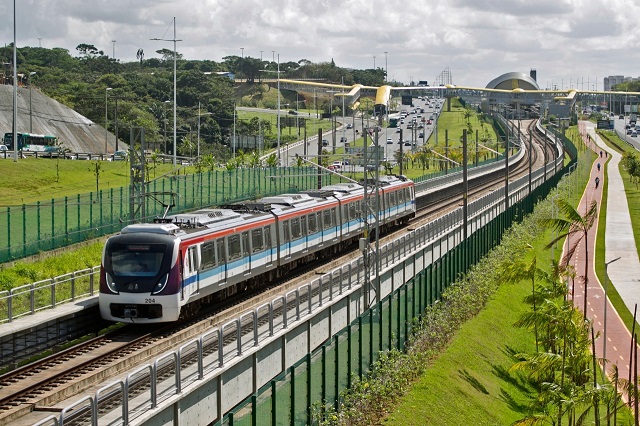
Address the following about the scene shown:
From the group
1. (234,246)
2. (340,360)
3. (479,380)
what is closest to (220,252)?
(234,246)

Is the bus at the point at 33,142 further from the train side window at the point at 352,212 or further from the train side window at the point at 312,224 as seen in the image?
the train side window at the point at 312,224

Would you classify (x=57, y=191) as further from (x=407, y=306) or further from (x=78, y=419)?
(x=78, y=419)

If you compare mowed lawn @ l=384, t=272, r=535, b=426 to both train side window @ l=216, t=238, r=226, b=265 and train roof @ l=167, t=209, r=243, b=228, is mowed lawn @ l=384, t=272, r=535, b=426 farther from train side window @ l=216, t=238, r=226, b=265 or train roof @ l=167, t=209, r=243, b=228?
train roof @ l=167, t=209, r=243, b=228

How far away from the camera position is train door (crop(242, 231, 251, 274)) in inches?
1471

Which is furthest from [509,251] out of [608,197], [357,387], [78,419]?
[608,197]

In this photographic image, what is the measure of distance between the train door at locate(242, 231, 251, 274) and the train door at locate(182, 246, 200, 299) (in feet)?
16.5

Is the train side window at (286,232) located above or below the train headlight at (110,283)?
above

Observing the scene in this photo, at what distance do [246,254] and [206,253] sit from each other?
441 cm

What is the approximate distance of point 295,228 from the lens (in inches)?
1741

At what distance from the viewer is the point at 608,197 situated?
394 feet

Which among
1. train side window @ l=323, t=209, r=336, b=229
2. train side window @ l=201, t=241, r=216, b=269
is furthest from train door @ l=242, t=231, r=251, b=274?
train side window @ l=323, t=209, r=336, b=229

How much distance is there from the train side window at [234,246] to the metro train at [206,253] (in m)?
0.03

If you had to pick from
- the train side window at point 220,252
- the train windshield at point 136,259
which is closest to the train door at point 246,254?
the train side window at point 220,252

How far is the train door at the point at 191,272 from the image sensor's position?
31.1 m
